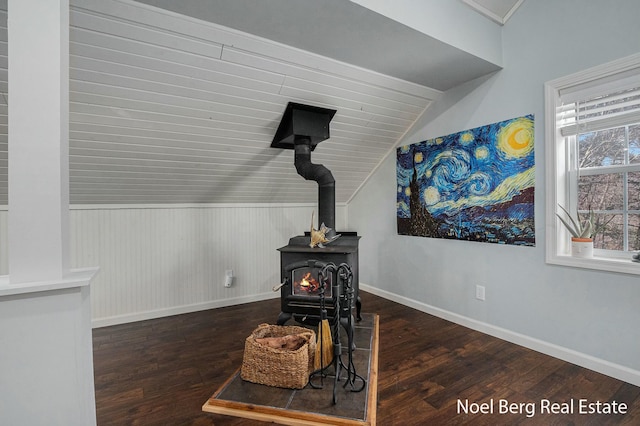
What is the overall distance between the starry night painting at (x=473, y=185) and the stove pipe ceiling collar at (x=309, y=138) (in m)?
0.97

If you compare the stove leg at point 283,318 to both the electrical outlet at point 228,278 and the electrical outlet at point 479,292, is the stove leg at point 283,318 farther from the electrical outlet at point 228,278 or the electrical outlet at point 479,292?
the electrical outlet at point 479,292

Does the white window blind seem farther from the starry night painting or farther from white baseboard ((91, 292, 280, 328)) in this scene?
white baseboard ((91, 292, 280, 328))

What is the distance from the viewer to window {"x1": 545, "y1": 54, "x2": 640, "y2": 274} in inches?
74.9

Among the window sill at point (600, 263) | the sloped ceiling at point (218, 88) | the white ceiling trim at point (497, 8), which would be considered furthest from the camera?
the white ceiling trim at point (497, 8)

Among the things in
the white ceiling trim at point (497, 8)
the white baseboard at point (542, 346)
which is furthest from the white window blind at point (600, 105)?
the white baseboard at point (542, 346)

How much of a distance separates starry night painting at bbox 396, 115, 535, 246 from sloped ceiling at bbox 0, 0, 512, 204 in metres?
0.47

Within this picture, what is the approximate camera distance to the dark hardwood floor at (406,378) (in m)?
1.55

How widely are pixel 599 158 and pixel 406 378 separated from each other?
191 cm

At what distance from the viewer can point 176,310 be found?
122 inches

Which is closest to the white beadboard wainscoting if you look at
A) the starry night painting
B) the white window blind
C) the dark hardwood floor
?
the dark hardwood floor

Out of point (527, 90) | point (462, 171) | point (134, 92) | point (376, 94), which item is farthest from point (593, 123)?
point (134, 92)

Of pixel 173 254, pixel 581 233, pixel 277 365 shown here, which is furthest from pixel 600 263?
pixel 173 254

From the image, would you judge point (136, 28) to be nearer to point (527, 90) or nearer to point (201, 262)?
point (201, 262)

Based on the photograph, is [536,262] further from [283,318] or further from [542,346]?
[283,318]
